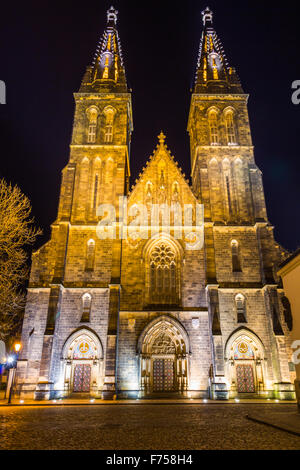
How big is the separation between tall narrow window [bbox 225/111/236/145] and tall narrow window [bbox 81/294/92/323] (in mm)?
17569

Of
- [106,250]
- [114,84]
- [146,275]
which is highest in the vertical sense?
[114,84]

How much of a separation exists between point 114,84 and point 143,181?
11504mm

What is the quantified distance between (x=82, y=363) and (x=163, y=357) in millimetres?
5457

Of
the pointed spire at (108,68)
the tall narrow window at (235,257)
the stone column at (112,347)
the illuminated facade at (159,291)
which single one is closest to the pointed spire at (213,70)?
the illuminated facade at (159,291)

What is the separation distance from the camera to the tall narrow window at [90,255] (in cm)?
2497

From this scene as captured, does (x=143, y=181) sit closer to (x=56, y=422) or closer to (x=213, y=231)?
(x=213, y=231)

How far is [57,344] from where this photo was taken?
74.0ft

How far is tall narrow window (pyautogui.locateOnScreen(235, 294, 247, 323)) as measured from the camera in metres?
23.3

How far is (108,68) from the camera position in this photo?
113ft

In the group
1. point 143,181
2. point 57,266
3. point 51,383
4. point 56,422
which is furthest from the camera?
point 143,181

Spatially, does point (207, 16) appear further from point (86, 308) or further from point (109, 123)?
point (86, 308)

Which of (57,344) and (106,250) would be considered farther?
(106,250)

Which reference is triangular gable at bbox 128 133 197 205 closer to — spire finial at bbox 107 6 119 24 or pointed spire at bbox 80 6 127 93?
pointed spire at bbox 80 6 127 93
